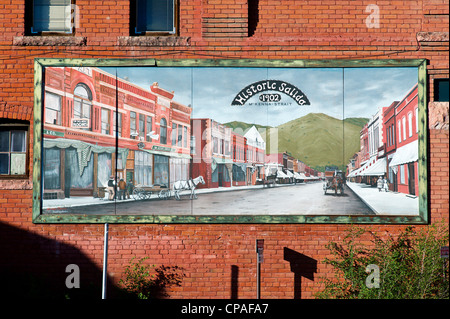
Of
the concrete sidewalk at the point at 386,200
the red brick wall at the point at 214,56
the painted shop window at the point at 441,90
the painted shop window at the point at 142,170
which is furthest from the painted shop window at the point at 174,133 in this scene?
the painted shop window at the point at 441,90

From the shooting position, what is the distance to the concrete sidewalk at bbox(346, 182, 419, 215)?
30.8 feet

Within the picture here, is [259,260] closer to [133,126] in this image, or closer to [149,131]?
[149,131]

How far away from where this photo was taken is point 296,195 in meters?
9.70

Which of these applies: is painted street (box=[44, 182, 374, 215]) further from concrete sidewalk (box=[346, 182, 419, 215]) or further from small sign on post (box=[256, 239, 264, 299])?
small sign on post (box=[256, 239, 264, 299])

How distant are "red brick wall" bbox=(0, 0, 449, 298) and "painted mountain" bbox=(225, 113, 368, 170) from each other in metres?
1.46

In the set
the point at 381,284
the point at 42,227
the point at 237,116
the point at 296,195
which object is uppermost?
the point at 237,116

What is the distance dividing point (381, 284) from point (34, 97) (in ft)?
28.1

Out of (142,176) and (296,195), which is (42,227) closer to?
(142,176)

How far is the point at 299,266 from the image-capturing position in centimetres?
938

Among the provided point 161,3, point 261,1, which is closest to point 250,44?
point 261,1

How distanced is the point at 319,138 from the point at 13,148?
706cm

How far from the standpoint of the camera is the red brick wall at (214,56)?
9.39 meters

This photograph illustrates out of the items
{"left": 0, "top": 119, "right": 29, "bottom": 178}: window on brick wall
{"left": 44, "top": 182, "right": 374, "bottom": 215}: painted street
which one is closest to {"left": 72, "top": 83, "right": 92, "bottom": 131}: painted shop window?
{"left": 0, "top": 119, "right": 29, "bottom": 178}: window on brick wall

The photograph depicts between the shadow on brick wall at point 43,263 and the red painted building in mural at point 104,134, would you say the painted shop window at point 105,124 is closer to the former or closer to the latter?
the red painted building in mural at point 104,134
